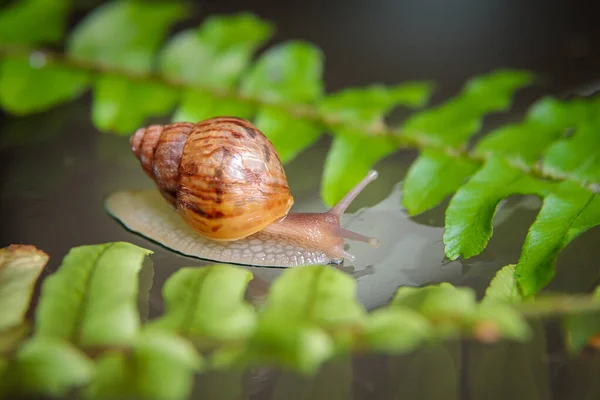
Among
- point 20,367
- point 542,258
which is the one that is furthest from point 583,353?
point 20,367

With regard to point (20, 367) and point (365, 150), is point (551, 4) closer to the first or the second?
point (365, 150)

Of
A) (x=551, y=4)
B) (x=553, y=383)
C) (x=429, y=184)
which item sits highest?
(x=551, y=4)

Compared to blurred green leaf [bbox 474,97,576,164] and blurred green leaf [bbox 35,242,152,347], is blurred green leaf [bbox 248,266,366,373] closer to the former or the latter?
blurred green leaf [bbox 35,242,152,347]

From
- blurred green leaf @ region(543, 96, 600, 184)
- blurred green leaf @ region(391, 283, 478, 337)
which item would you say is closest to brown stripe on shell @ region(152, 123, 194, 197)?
blurred green leaf @ region(391, 283, 478, 337)

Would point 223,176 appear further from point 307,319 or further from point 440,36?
point 440,36

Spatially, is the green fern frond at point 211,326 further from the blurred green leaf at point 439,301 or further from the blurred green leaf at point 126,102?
the blurred green leaf at point 126,102
